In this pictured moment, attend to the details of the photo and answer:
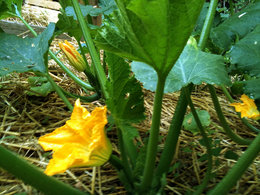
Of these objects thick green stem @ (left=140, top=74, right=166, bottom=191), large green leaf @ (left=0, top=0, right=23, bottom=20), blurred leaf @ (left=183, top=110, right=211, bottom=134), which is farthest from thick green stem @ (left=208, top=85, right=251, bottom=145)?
large green leaf @ (left=0, top=0, right=23, bottom=20)

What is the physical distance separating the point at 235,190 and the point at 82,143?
1.63ft

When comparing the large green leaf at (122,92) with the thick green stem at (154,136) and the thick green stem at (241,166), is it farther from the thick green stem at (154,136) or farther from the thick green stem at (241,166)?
the thick green stem at (241,166)

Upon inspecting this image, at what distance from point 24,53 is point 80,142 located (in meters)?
0.54

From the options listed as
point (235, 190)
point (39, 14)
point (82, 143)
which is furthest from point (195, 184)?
point (39, 14)

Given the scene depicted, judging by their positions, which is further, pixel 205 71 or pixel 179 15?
pixel 205 71

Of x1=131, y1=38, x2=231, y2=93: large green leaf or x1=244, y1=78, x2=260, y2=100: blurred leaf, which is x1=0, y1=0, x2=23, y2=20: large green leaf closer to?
x1=131, y1=38, x2=231, y2=93: large green leaf

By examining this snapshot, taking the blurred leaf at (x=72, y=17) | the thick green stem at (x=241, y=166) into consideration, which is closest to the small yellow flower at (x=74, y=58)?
the blurred leaf at (x=72, y=17)

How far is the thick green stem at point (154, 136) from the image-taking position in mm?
532

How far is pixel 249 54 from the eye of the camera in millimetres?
758

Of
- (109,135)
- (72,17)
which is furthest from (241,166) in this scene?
(72,17)

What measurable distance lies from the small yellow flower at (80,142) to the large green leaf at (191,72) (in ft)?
0.65

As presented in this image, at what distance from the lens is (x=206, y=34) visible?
0.83 m

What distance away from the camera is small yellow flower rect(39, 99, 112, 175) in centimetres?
52

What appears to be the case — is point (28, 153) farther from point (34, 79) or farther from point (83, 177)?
point (34, 79)
